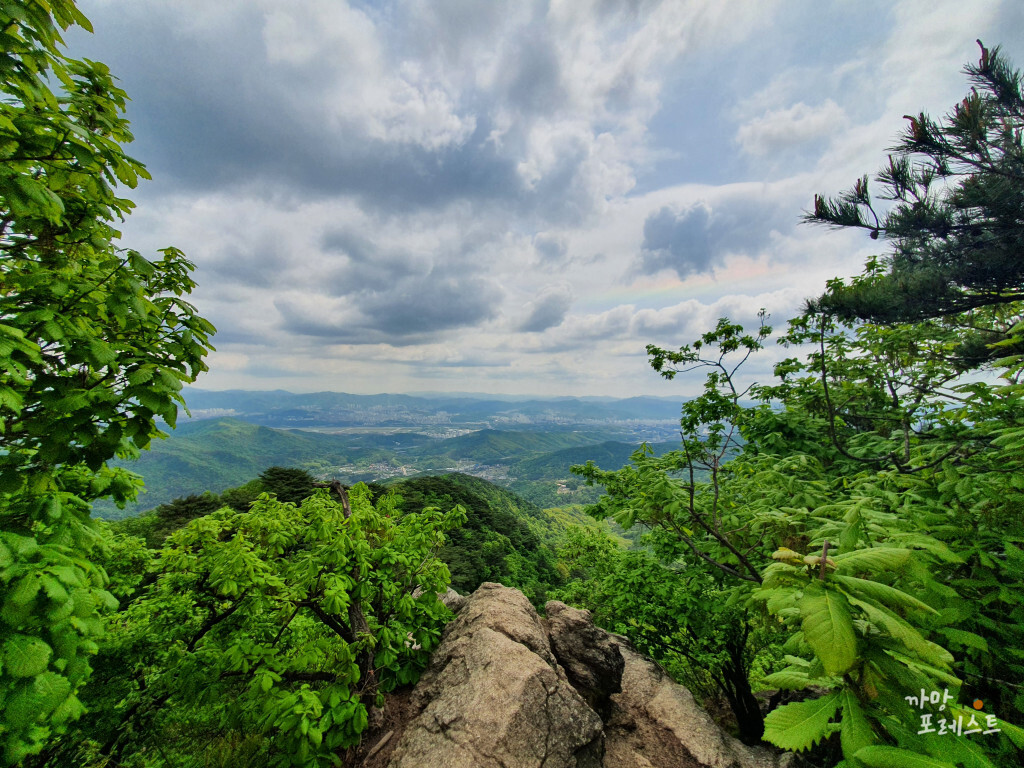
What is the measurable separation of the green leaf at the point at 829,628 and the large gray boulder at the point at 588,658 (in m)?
7.53

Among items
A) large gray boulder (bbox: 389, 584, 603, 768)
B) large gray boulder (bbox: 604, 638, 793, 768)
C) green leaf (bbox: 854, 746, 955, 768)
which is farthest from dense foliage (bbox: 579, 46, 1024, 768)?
large gray boulder (bbox: 389, 584, 603, 768)

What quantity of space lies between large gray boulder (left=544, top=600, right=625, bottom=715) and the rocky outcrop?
0.06ft

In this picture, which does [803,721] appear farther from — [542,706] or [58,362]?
[58,362]

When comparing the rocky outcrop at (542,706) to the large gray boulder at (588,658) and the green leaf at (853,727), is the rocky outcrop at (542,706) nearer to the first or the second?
the large gray boulder at (588,658)

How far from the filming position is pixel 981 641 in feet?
8.99

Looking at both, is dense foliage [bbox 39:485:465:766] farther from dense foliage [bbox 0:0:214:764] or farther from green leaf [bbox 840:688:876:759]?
green leaf [bbox 840:688:876:759]

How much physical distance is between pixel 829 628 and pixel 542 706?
5589mm

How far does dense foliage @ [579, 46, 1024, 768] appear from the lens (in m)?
1.88

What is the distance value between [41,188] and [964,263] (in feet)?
44.4

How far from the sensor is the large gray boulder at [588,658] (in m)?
7.47

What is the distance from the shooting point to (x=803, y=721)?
1.94 m

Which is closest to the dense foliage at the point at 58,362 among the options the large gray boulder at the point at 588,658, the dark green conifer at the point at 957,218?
the large gray boulder at the point at 588,658

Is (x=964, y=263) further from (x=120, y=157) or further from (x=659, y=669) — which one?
(x=120, y=157)

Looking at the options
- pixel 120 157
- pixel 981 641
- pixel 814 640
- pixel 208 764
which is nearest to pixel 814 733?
pixel 814 640
